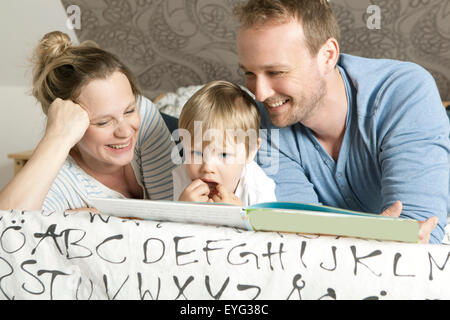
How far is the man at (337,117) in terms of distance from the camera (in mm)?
1305

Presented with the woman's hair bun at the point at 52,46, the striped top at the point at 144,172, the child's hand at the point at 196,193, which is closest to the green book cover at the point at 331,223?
the child's hand at the point at 196,193

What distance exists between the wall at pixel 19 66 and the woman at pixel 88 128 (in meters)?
0.77

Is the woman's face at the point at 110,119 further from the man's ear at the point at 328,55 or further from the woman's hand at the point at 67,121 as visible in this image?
the man's ear at the point at 328,55

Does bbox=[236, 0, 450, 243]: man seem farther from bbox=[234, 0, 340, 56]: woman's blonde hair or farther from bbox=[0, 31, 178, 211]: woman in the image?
bbox=[0, 31, 178, 211]: woman

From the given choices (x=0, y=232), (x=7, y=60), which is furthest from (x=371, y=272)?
(x=7, y=60)

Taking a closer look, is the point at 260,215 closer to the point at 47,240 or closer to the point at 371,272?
the point at 371,272

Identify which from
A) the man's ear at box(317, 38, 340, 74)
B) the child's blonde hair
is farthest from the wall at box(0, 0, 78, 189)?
the man's ear at box(317, 38, 340, 74)

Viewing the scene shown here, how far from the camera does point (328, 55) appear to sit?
1512 mm

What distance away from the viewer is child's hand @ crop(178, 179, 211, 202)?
51.3 inches

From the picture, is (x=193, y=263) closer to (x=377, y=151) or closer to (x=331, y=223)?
(x=331, y=223)

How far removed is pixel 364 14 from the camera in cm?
226

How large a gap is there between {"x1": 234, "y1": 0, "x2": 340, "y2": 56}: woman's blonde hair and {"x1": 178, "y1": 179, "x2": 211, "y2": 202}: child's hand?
53cm

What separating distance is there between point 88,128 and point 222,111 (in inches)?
17.4

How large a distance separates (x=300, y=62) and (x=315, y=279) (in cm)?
84
